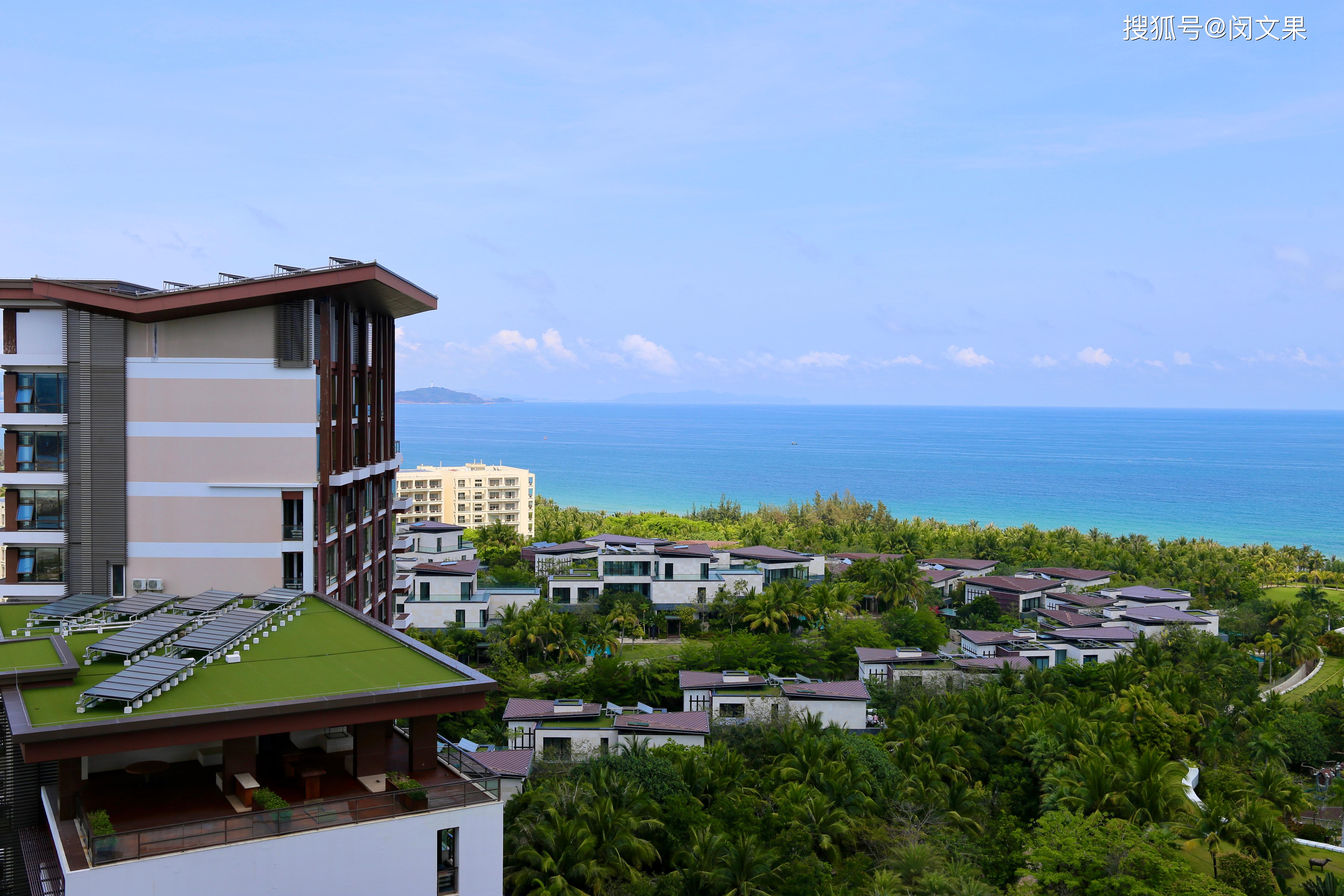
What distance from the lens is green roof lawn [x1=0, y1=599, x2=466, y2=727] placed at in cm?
1329

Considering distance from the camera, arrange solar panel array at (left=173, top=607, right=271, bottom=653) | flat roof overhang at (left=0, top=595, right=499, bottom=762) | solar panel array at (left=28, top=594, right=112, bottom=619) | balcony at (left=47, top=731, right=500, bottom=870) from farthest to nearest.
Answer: solar panel array at (left=28, top=594, right=112, bottom=619) → solar panel array at (left=173, top=607, right=271, bottom=653) → flat roof overhang at (left=0, top=595, right=499, bottom=762) → balcony at (left=47, top=731, right=500, bottom=870)

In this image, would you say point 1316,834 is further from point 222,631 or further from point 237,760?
point 222,631

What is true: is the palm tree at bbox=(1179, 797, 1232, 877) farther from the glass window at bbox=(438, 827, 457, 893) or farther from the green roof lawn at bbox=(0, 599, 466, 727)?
the green roof lawn at bbox=(0, 599, 466, 727)

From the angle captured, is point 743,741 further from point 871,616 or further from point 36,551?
point 871,616

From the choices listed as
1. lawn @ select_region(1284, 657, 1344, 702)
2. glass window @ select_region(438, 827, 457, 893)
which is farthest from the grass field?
glass window @ select_region(438, 827, 457, 893)

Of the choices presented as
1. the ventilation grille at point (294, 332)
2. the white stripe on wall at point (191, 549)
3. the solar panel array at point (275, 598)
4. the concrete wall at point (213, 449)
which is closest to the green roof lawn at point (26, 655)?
the solar panel array at point (275, 598)

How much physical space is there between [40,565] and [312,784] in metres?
13.1

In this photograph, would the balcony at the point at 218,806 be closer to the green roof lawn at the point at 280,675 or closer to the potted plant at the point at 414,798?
the potted plant at the point at 414,798

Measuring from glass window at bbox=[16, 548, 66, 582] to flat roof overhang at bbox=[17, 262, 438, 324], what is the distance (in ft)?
19.2

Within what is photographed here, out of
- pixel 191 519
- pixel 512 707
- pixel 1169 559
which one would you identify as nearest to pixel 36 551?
pixel 191 519

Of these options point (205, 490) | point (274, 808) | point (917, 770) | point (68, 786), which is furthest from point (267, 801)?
point (917, 770)

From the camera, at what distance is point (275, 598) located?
20.1 m

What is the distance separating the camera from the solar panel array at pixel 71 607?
762 inches

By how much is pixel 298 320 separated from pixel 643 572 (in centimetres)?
3686
